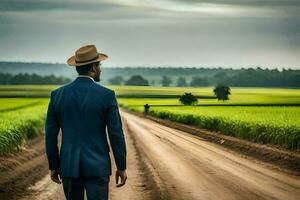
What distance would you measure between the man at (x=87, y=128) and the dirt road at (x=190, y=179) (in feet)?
18.8

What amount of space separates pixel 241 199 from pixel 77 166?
6.16 metres

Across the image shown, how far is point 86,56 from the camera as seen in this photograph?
6.39 m

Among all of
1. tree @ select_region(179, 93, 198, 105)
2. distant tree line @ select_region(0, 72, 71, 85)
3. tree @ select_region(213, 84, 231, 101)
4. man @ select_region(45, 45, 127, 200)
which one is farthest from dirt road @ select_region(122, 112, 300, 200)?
distant tree line @ select_region(0, 72, 71, 85)

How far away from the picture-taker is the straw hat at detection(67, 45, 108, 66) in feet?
21.0

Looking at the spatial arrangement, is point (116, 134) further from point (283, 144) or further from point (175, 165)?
point (283, 144)

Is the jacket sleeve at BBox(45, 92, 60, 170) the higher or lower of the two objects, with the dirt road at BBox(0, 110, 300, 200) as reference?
higher

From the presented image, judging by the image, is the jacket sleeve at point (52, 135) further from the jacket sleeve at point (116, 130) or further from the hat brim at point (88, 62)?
the jacket sleeve at point (116, 130)

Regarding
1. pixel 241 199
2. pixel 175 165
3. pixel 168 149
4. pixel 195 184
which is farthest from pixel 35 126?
pixel 241 199

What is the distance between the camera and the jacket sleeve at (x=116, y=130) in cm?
630

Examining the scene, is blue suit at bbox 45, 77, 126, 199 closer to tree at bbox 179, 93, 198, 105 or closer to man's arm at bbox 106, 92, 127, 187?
man's arm at bbox 106, 92, 127, 187

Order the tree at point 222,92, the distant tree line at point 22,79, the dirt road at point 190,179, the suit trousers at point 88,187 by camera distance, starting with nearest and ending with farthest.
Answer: the suit trousers at point 88,187, the dirt road at point 190,179, the tree at point 222,92, the distant tree line at point 22,79

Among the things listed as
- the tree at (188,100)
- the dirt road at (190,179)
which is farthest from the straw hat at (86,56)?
the tree at (188,100)

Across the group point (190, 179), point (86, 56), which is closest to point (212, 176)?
point (190, 179)

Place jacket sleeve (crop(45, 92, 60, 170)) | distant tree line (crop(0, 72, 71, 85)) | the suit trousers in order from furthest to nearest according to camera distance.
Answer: distant tree line (crop(0, 72, 71, 85)) → jacket sleeve (crop(45, 92, 60, 170)) → the suit trousers
